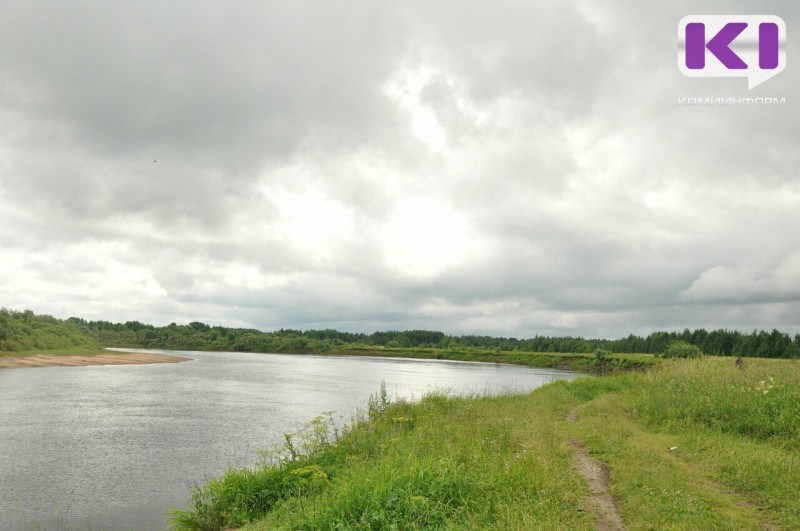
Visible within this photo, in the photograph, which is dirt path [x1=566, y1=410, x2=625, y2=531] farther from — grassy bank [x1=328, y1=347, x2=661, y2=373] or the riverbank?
the riverbank

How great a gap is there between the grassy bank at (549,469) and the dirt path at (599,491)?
0.21 meters

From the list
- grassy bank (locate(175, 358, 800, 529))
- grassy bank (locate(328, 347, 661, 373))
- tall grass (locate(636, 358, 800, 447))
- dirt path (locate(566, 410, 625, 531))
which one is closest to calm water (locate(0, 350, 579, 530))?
grassy bank (locate(175, 358, 800, 529))

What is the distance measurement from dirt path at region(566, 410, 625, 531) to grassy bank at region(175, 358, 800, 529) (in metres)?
0.21

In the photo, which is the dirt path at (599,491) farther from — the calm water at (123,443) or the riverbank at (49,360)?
the riverbank at (49,360)

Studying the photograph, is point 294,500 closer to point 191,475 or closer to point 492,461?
point 492,461

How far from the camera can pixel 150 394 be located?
47.0m

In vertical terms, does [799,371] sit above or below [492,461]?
above

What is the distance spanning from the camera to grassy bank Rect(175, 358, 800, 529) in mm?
9086

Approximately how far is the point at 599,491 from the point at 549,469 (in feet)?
3.71

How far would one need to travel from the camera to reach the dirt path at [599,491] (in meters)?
9.07

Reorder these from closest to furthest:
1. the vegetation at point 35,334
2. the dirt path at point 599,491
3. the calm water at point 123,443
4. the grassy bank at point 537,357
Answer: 1. the dirt path at point 599,491
2. the calm water at point 123,443
3. the grassy bank at point 537,357
4. the vegetation at point 35,334

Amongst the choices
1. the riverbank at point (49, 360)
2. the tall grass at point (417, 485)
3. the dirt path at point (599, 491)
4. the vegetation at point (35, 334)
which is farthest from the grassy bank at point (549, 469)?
the vegetation at point (35, 334)

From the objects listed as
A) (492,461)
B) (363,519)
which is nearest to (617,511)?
(492,461)

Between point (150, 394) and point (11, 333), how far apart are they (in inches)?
2736
